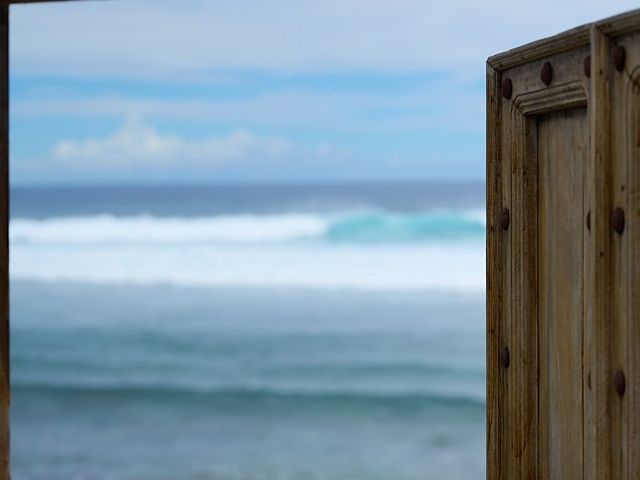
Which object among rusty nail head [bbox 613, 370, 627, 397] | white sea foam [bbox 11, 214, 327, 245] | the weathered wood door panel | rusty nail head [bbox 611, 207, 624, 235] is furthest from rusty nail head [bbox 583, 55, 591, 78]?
white sea foam [bbox 11, 214, 327, 245]

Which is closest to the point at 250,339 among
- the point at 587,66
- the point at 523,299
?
the point at 523,299

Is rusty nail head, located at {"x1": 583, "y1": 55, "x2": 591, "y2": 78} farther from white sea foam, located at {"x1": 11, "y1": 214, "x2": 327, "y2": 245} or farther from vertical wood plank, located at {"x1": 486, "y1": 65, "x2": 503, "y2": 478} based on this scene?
white sea foam, located at {"x1": 11, "y1": 214, "x2": 327, "y2": 245}

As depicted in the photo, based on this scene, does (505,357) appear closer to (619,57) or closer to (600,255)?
(600,255)

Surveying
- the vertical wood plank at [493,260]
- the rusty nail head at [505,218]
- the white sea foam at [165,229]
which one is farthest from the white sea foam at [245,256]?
the rusty nail head at [505,218]

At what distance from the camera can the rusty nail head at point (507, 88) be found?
2.21 meters

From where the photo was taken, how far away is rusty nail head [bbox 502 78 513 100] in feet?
7.25

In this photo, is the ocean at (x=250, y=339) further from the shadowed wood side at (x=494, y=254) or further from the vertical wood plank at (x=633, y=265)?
the vertical wood plank at (x=633, y=265)

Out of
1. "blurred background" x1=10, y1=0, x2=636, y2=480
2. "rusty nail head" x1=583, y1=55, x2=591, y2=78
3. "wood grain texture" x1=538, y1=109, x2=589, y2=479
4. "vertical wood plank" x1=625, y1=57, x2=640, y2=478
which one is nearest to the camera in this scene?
"vertical wood plank" x1=625, y1=57, x2=640, y2=478

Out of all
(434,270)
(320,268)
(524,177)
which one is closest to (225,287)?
(320,268)

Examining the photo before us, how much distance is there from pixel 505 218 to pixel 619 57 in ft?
1.89

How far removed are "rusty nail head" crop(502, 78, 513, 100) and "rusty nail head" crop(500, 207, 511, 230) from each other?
25 centimetres

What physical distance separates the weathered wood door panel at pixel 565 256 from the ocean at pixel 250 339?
14.0ft

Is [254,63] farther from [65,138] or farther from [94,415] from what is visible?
[94,415]

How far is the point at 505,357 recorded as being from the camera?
2.28 metres
